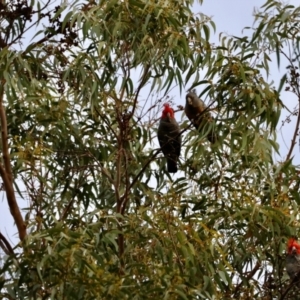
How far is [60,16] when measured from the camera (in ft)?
16.7

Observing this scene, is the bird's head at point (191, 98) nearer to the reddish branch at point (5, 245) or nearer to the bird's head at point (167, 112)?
the bird's head at point (167, 112)

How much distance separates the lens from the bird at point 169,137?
17.4 feet

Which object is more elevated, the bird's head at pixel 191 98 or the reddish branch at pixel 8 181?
the bird's head at pixel 191 98

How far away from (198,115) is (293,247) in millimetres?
818

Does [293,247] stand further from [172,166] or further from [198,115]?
[172,166]

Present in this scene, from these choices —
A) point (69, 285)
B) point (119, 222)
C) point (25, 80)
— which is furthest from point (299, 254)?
point (25, 80)

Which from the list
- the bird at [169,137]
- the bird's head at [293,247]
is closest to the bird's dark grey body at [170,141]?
the bird at [169,137]

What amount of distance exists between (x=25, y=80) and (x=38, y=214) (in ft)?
2.49

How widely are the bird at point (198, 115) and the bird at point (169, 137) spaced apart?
Answer: 10 cm

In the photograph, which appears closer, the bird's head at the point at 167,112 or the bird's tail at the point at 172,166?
the bird's tail at the point at 172,166

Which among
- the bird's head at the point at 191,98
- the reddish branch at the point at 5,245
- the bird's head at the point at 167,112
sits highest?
the bird's head at the point at 191,98

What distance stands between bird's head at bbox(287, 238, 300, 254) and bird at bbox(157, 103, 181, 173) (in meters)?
0.79

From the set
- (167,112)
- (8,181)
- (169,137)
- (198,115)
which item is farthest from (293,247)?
(8,181)

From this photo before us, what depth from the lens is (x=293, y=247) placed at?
472 centimetres
